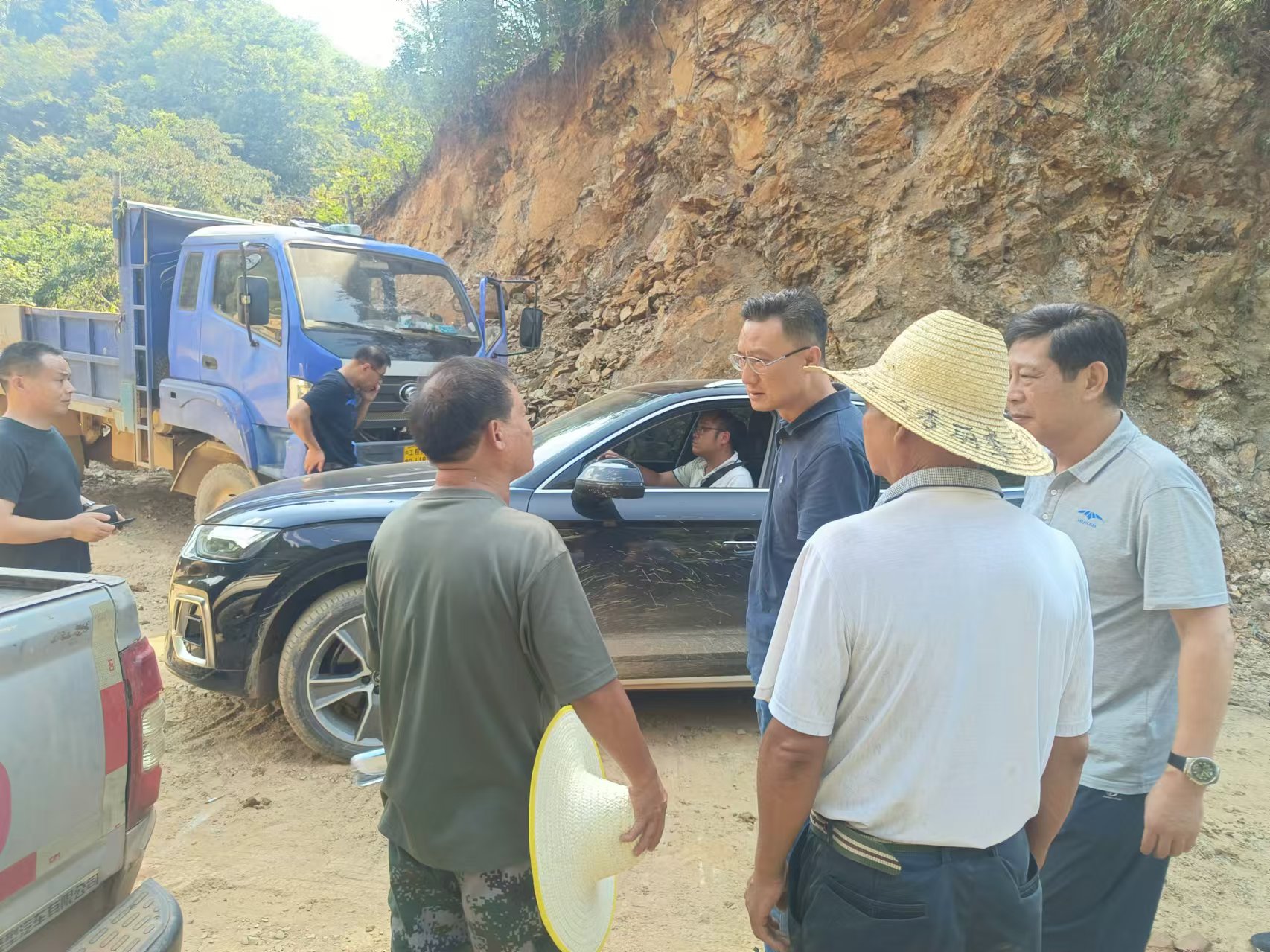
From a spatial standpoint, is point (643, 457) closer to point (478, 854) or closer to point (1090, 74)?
point (478, 854)

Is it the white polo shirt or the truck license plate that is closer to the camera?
the white polo shirt

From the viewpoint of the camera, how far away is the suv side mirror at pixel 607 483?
3.34 m

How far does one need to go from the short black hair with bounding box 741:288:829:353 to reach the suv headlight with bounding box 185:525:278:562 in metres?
2.28

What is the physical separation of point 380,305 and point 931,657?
5847mm

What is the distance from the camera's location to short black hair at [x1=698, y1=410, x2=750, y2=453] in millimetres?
4078

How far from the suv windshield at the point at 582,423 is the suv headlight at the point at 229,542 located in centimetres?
124

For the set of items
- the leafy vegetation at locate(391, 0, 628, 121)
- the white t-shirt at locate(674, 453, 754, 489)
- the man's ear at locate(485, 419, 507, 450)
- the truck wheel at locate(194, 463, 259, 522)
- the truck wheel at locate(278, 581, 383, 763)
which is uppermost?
the leafy vegetation at locate(391, 0, 628, 121)

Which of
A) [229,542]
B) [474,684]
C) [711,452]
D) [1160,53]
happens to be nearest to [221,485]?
[229,542]

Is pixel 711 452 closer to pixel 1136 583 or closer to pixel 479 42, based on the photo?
pixel 1136 583

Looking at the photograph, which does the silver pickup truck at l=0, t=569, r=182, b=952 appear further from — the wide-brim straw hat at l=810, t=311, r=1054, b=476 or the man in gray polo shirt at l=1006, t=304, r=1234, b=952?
the man in gray polo shirt at l=1006, t=304, r=1234, b=952

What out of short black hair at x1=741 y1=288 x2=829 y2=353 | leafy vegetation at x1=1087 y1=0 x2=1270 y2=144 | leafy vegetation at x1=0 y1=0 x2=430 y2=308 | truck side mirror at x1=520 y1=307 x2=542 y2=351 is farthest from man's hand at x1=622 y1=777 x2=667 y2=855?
leafy vegetation at x1=0 y1=0 x2=430 y2=308

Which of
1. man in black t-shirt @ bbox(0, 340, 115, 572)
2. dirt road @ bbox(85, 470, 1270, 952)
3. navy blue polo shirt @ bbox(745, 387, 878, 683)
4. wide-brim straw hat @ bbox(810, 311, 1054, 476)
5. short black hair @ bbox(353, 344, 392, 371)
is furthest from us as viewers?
short black hair @ bbox(353, 344, 392, 371)

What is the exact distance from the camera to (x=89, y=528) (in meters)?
3.05

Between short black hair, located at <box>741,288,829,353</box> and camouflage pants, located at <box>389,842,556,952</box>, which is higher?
short black hair, located at <box>741,288,829,353</box>
